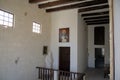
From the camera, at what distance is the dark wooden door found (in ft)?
27.3

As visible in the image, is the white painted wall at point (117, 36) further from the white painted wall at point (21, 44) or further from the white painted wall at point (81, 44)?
the white painted wall at point (81, 44)

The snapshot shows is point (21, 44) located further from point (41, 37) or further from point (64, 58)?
point (64, 58)

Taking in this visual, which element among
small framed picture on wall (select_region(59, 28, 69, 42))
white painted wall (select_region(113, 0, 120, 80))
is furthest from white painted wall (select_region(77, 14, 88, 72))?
white painted wall (select_region(113, 0, 120, 80))

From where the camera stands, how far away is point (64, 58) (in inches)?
332

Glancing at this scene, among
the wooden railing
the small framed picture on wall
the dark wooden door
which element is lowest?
the wooden railing

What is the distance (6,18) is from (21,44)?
1362 millimetres

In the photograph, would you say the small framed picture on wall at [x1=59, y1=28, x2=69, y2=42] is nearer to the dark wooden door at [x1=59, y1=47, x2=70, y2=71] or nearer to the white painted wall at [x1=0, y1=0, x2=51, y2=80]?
the dark wooden door at [x1=59, y1=47, x2=70, y2=71]

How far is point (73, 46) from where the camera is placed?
813 centimetres

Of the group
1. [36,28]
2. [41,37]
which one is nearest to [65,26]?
[41,37]

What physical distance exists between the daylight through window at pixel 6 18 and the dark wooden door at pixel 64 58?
3.84 metres

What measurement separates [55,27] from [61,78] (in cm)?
349

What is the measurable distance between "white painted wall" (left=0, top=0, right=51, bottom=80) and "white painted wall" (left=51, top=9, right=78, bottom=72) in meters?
0.94

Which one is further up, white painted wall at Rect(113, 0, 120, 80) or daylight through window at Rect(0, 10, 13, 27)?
daylight through window at Rect(0, 10, 13, 27)

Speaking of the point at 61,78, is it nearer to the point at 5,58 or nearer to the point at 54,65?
the point at 54,65
